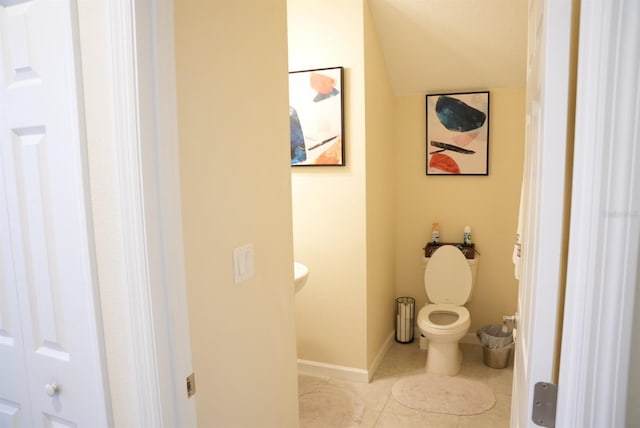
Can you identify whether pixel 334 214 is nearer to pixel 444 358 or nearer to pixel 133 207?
pixel 444 358

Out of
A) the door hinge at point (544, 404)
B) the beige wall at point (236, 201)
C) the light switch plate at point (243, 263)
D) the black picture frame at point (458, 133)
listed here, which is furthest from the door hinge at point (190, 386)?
the black picture frame at point (458, 133)

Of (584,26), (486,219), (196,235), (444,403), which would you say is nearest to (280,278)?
(196,235)

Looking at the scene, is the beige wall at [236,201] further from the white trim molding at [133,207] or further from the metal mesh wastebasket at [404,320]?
the metal mesh wastebasket at [404,320]

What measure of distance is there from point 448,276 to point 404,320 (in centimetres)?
55

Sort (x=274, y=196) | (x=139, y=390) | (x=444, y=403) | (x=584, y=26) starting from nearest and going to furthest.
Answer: (x=584, y=26), (x=139, y=390), (x=274, y=196), (x=444, y=403)

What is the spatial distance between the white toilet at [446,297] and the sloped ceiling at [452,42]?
4.13 ft

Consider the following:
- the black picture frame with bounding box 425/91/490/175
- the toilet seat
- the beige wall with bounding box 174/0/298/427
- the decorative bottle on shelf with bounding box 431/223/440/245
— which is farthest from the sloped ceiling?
the toilet seat

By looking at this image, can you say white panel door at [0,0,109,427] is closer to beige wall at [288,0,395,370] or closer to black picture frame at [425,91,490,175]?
beige wall at [288,0,395,370]

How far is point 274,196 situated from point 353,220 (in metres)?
1.29

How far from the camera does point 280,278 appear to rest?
1666 mm

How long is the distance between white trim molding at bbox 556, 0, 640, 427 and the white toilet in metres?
2.26

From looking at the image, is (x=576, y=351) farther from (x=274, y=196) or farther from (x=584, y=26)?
(x=274, y=196)

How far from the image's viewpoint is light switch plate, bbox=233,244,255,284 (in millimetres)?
1380

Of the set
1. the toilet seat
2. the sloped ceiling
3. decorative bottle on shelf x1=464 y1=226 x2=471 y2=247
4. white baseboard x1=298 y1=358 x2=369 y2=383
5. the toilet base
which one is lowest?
white baseboard x1=298 y1=358 x2=369 y2=383
